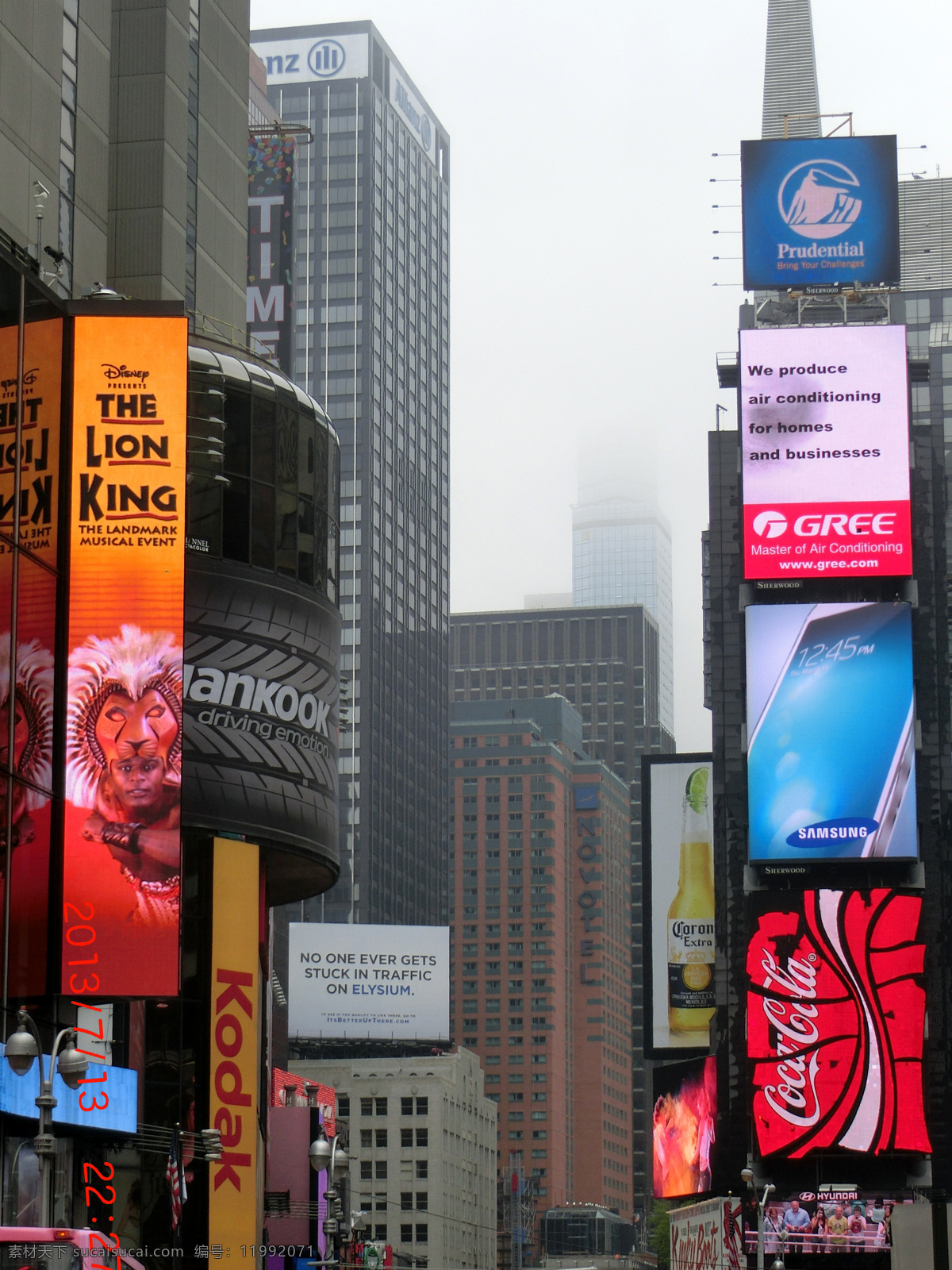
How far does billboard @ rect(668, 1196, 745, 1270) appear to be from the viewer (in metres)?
97.8

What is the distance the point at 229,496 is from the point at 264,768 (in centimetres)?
703

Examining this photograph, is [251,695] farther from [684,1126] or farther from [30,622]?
[684,1126]

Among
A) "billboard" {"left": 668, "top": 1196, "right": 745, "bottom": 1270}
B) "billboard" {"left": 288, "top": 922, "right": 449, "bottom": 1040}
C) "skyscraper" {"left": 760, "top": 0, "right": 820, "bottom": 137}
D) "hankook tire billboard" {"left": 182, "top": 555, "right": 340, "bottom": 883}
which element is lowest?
"billboard" {"left": 668, "top": 1196, "right": 745, "bottom": 1270}

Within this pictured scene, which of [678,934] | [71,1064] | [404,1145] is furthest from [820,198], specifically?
[404,1145]

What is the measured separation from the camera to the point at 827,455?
98688 millimetres

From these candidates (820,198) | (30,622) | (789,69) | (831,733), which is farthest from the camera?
(789,69)

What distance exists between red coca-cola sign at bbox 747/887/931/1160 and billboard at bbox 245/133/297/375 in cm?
5352

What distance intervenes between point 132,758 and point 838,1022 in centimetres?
5932

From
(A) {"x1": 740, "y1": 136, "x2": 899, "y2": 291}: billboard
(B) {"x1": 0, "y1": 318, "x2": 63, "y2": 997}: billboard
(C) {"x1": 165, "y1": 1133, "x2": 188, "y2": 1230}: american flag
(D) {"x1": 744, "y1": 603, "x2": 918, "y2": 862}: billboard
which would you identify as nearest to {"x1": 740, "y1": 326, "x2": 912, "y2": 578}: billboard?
(D) {"x1": 744, "y1": 603, "x2": 918, "y2": 862}: billboard

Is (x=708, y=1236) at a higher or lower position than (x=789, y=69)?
lower

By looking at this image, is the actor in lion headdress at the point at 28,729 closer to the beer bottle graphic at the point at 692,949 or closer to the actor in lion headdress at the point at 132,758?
the actor in lion headdress at the point at 132,758

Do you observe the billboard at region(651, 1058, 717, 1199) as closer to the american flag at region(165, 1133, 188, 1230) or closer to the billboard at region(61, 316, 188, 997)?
the american flag at region(165, 1133, 188, 1230)

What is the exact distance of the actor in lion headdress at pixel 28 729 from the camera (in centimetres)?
3700

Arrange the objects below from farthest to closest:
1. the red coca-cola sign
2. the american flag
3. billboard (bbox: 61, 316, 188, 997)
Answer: the red coca-cola sign
the american flag
billboard (bbox: 61, 316, 188, 997)
